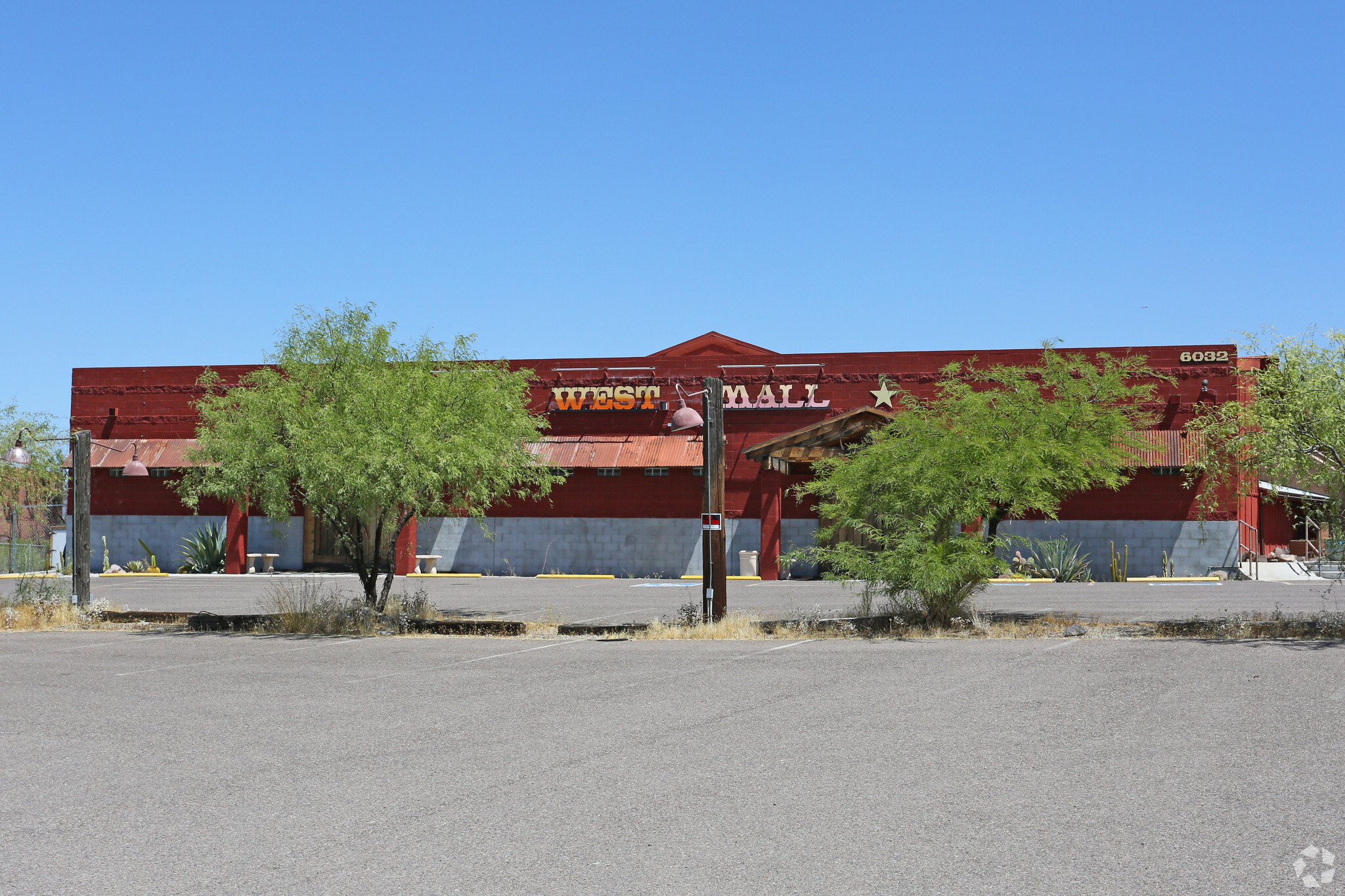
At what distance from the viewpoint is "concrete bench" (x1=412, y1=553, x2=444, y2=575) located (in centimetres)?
3609

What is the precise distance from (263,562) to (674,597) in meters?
17.0

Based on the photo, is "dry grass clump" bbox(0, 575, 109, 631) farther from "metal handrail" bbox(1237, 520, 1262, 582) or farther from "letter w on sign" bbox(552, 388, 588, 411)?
"metal handrail" bbox(1237, 520, 1262, 582)

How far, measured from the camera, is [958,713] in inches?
419

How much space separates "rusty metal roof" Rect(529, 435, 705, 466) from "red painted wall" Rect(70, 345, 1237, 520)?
0.33m

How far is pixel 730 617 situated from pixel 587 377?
18034mm

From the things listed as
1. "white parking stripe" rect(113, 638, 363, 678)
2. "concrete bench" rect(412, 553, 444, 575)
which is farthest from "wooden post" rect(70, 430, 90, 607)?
"concrete bench" rect(412, 553, 444, 575)

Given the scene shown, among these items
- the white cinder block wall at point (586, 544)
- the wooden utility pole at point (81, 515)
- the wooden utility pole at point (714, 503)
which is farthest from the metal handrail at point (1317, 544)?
the wooden utility pole at point (81, 515)

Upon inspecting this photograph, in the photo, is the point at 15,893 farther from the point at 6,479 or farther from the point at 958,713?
the point at 6,479

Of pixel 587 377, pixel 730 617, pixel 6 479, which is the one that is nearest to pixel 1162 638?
pixel 730 617

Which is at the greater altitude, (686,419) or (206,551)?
(686,419)

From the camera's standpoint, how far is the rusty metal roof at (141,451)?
37625mm

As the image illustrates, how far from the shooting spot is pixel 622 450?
35656 millimetres

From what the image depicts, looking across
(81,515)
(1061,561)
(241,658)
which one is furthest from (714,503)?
(1061,561)

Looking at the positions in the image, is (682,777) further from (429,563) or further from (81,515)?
(429,563)
